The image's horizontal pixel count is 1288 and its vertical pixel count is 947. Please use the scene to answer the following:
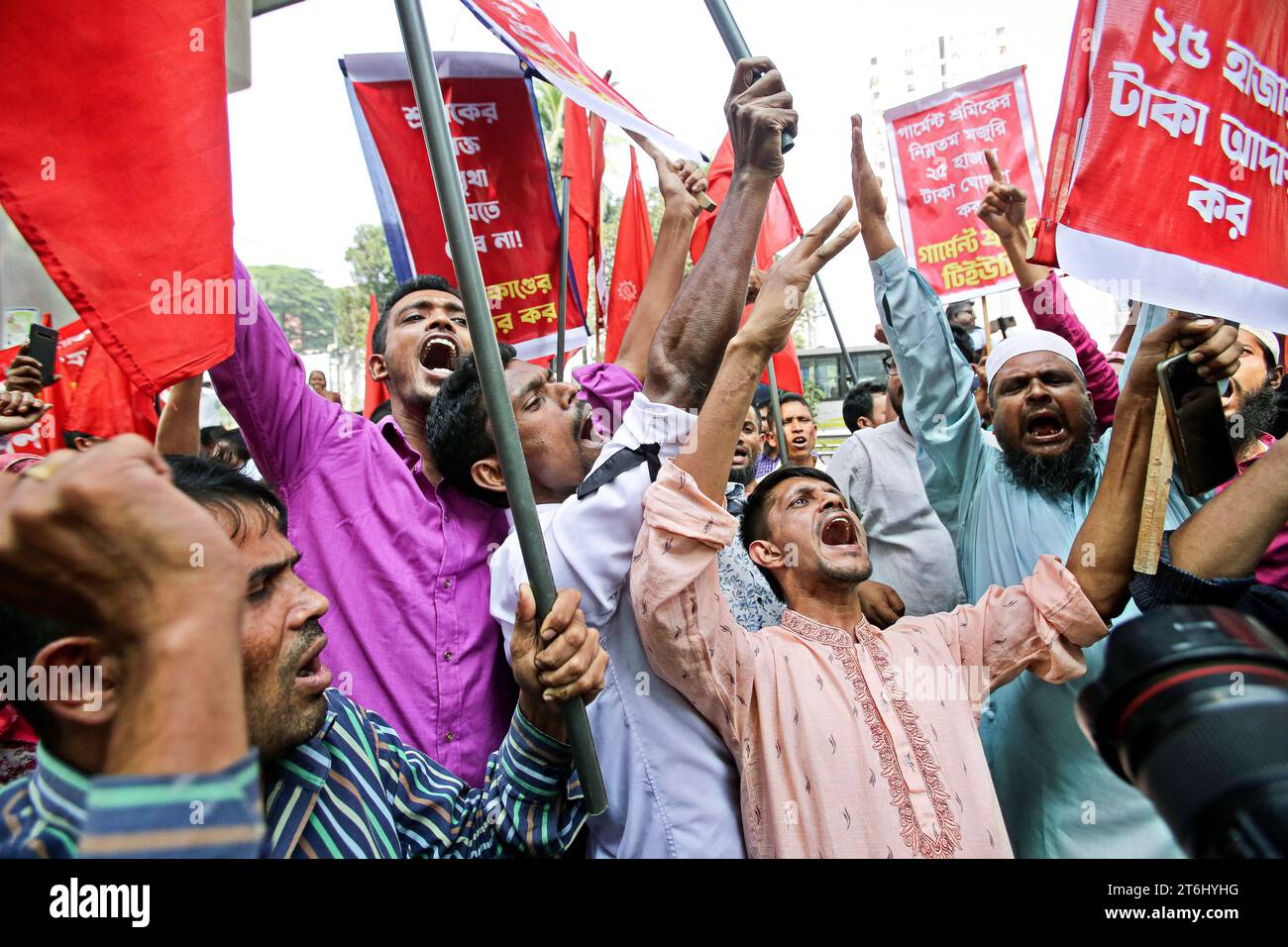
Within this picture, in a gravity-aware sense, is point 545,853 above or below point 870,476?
below

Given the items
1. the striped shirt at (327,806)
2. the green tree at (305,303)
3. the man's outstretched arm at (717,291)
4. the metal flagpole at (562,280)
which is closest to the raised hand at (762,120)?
the man's outstretched arm at (717,291)

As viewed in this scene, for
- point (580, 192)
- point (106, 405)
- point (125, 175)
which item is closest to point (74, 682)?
point (125, 175)

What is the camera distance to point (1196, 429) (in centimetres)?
165

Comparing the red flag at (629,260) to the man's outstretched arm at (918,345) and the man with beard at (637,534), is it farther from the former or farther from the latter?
the man with beard at (637,534)

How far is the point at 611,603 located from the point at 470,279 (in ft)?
2.30

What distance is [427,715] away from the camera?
176 cm

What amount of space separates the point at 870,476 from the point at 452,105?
2262 millimetres

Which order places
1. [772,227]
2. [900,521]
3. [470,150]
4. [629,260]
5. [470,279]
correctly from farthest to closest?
1. [772,227]
2. [629,260]
3. [900,521]
4. [470,150]
5. [470,279]

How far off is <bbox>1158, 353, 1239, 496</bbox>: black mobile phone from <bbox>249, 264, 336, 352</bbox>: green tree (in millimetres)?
42971

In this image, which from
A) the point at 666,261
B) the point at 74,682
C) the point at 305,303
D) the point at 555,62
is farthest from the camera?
the point at 305,303

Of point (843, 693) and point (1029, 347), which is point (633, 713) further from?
point (1029, 347)

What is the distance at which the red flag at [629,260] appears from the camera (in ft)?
16.0
